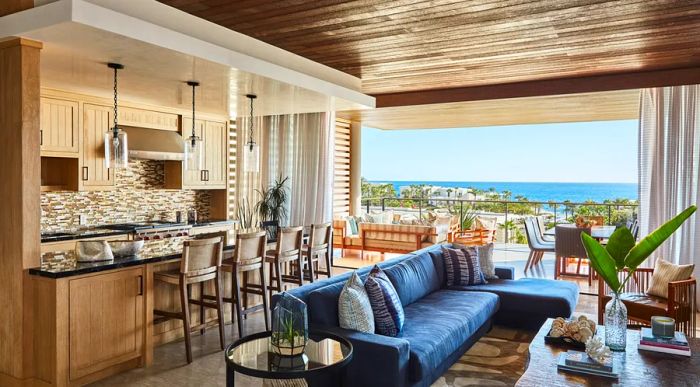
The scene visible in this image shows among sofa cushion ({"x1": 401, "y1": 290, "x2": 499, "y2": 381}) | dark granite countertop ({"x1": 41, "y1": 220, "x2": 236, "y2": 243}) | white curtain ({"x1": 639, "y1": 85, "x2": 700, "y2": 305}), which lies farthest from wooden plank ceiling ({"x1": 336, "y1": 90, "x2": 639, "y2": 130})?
dark granite countertop ({"x1": 41, "y1": 220, "x2": 236, "y2": 243})

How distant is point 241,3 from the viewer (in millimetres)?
3551

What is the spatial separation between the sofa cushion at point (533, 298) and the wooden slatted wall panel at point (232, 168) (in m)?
4.38

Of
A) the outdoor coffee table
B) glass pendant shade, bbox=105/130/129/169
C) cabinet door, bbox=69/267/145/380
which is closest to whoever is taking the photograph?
the outdoor coffee table

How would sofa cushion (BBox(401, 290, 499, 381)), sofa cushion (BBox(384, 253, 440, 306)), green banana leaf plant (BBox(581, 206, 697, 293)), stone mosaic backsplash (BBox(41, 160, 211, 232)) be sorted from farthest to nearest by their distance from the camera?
stone mosaic backsplash (BBox(41, 160, 211, 232)), sofa cushion (BBox(384, 253, 440, 306)), sofa cushion (BBox(401, 290, 499, 381)), green banana leaf plant (BBox(581, 206, 697, 293))

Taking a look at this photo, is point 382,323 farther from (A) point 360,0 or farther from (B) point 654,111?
(B) point 654,111

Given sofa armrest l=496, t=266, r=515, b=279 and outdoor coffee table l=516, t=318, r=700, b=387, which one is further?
sofa armrest l=496, t=266, r=515, b=279

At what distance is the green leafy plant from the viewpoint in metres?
8.85

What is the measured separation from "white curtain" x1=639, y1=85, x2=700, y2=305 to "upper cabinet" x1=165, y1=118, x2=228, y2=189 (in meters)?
5.68

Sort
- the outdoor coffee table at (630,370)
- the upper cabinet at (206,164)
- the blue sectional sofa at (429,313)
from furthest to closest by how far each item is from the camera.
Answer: the upper cabinet at (206,164) → the blue sectional sofa at (429,313) → the outdoor coffee table at (630,370)

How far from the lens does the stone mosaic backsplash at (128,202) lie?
20.0 ft

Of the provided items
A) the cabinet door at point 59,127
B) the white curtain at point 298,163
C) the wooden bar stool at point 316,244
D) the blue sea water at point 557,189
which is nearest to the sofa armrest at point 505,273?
the wooden bar stool at point 316,244

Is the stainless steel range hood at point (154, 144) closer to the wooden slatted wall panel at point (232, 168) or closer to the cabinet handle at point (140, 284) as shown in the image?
the wooden slatted wall panel at point (232, 168)

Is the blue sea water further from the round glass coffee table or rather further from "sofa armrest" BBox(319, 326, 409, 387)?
the round glass coffee table

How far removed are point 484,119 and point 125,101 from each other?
561cm
